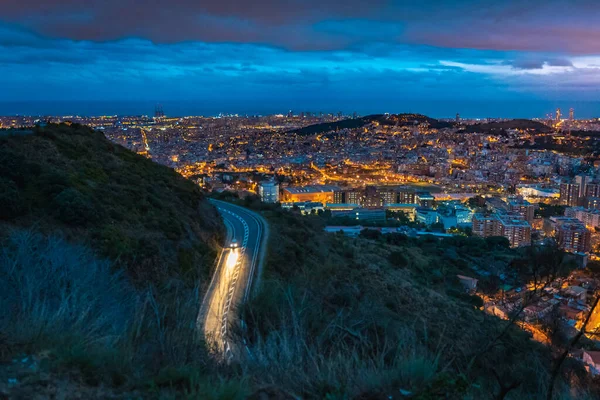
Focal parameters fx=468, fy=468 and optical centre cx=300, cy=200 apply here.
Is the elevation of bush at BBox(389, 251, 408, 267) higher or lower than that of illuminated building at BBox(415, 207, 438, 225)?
higher

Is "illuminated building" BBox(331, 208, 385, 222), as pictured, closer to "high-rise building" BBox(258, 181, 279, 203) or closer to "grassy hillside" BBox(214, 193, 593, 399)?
"high-rise building" BBox(258, 181, 279, 203)

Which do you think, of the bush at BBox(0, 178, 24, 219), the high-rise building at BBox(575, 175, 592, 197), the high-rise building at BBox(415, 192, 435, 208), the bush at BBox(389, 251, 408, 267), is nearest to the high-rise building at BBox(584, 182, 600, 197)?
the high-rise building at BBox(575, 175, 592, 197)

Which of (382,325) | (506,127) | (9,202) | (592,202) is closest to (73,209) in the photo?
(9,202)

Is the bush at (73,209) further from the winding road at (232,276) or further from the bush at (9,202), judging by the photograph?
the winding road at (232,276)

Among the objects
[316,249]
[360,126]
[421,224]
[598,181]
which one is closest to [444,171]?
[598,181]

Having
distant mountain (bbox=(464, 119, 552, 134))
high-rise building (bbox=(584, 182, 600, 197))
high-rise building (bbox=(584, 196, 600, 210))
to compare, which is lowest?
high-rise building (bbox=(584, 196, 600, 210))

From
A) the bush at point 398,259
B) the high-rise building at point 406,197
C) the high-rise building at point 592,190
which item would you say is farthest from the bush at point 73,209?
the high-rise building at point 592,190

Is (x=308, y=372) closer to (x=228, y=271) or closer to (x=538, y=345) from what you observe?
(x=538, y=345)
